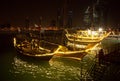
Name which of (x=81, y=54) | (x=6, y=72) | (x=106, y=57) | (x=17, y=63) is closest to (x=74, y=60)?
(x=81, y=54)

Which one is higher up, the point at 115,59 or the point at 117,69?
the point at 115,59

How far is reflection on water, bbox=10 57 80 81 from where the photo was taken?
1458 inches

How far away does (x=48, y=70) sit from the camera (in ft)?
135

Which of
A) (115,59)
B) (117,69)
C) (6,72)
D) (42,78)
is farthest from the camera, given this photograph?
(6,72)

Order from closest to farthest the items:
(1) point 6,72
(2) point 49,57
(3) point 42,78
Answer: (3) point 42,78 → (1) point 6,72 → (2) point 49,57

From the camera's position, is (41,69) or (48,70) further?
(41,69)

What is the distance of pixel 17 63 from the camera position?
156 ft

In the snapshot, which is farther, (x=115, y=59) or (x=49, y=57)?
(x=49, y=57)

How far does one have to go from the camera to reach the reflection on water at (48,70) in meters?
37.0

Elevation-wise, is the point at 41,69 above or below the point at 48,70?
above

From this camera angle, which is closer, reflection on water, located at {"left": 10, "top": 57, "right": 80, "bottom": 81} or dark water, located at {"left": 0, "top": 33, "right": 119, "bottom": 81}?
dark water, located at {"left": 0, "top": 33, "right": 119, "bottom": 81}

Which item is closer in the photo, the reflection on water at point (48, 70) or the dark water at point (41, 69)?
the dark water at point (41, 69)

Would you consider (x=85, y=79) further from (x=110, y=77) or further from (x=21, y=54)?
(x=21, y=54)

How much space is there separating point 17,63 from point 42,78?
1251 cm
